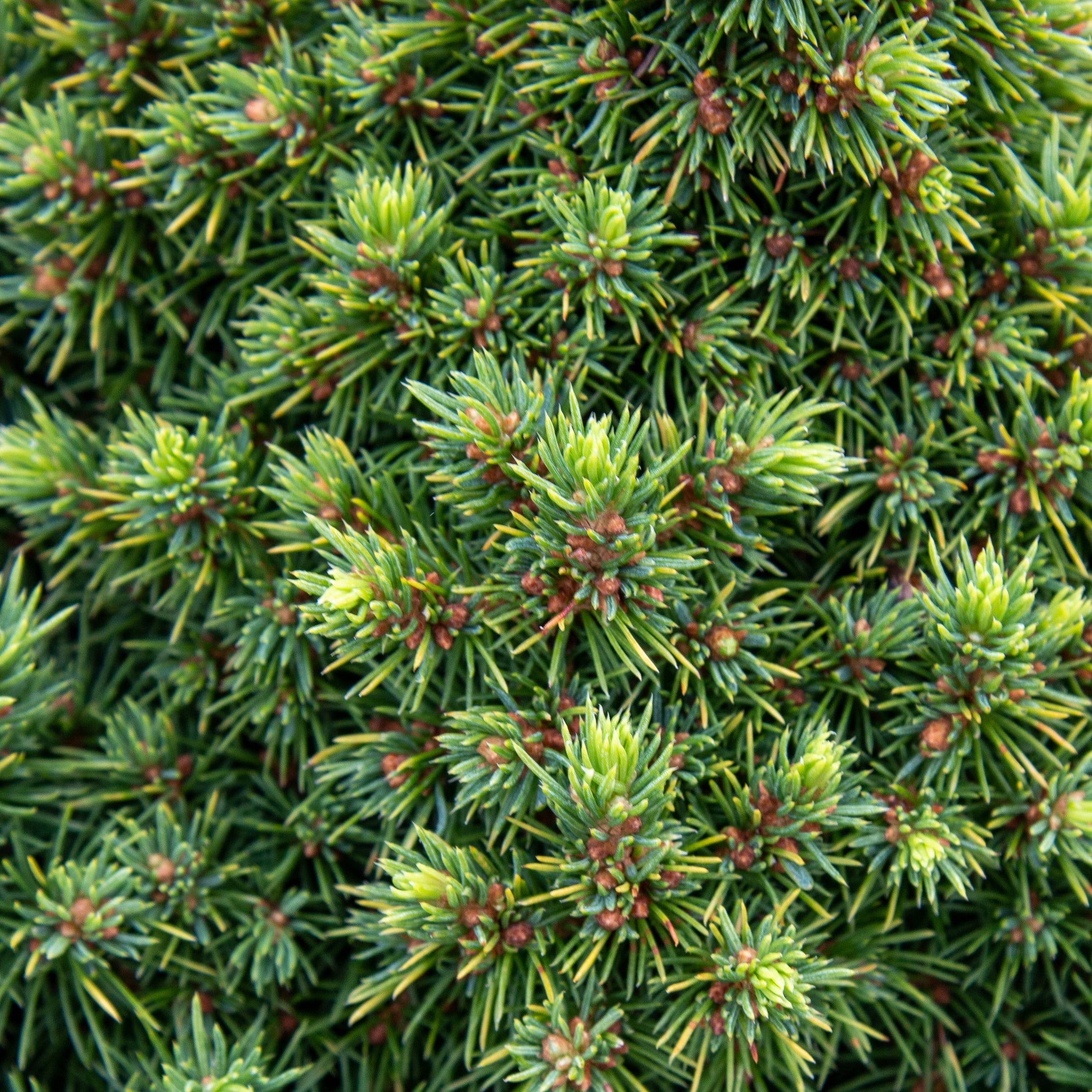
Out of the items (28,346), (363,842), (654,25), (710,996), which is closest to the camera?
(710,996)

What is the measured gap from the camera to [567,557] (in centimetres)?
104

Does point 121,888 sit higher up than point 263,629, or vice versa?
point 263,629

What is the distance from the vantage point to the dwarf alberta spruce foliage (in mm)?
1080

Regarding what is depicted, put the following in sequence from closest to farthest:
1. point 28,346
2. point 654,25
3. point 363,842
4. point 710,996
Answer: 1. point 710,996
2. point 654,25
3. point 363,842
4. point 28,346

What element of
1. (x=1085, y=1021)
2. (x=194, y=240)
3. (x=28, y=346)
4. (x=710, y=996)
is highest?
(x=194, y=240)

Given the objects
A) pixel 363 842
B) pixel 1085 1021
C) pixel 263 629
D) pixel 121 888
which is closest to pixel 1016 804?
pixel 1085 1021

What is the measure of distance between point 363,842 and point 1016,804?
82cm

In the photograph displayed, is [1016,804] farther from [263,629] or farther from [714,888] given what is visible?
[263,629]

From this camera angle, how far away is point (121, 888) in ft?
4.00

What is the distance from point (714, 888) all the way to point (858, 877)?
0.63 feet

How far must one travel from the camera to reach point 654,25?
1.18 m

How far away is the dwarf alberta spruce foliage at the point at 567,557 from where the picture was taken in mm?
1080

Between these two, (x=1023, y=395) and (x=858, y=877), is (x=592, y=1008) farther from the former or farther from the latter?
(x=1023, y=395)

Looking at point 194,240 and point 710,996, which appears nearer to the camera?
point 710,996
